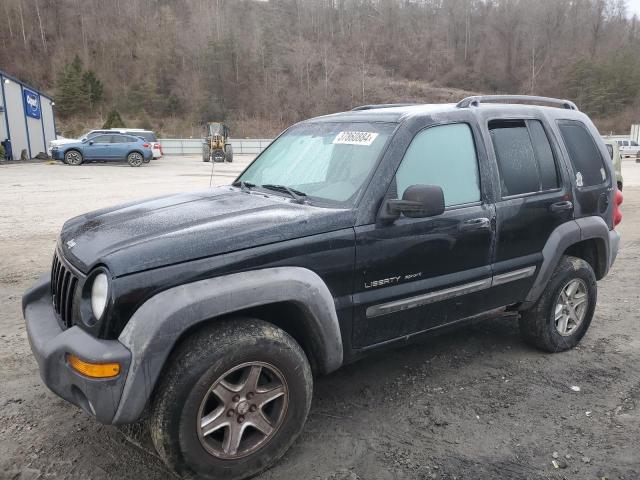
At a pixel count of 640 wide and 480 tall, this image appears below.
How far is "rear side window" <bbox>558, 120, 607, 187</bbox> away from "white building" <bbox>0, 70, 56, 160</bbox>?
2840 cm

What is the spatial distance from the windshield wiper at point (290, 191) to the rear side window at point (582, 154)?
2.21 metres

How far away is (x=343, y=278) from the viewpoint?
2932mm

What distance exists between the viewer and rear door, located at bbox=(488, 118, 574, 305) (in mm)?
3689

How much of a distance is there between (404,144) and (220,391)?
5.74ft

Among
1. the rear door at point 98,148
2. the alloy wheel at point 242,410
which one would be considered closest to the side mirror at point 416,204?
the alloy wheel at point 242,410

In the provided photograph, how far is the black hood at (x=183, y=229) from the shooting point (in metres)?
2.53

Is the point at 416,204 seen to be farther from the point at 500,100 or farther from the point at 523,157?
the point at 500,100

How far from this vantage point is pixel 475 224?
3.46 m

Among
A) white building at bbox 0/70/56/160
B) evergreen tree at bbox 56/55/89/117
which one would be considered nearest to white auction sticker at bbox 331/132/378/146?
white building at bbox 0/70/56/160

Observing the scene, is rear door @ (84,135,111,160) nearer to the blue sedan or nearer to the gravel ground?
the blue sedan

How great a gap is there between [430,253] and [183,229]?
1446 millimetres

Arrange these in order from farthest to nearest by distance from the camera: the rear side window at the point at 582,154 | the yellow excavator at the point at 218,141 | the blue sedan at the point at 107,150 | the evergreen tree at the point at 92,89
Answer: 1. the evergreen tree at the point at 92,89
2. the yellow excavator at the point at 218,141
3. the blue sedan at the point at 107,150
4. the rear side window at the point at 582,154

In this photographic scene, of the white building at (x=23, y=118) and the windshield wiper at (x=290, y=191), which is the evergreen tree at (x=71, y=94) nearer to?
the white building at (x=23, y=118)

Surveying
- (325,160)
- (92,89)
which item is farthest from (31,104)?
(92,89)
